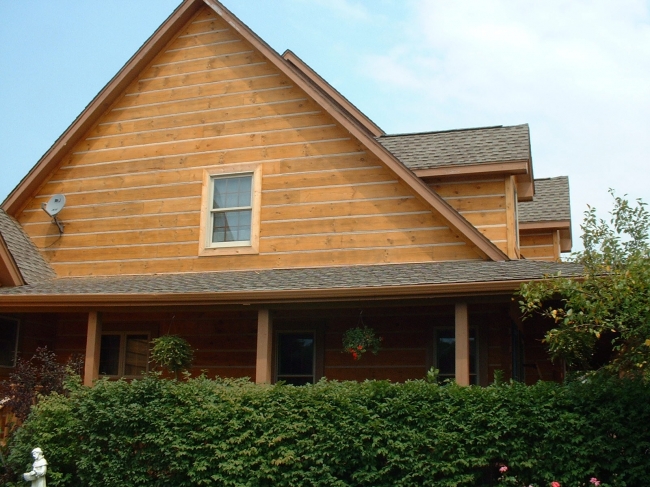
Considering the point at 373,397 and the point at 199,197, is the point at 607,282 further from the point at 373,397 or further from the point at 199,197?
the point at 199,197

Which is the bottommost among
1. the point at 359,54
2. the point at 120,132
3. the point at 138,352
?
the point at 138,352

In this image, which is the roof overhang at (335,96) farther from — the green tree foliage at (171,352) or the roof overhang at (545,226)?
the green tree foliage at (171,352)

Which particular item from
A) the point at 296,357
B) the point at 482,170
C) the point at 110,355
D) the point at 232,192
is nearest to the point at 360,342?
the point at 296,357

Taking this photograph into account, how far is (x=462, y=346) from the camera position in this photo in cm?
1162

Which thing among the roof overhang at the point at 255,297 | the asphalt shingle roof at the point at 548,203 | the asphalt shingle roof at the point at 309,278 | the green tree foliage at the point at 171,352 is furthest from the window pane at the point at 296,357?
the asphalt shingle roof at the point at 548,203

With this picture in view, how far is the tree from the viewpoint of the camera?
889 cm

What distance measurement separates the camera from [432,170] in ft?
47.6

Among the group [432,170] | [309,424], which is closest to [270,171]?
[432,170]

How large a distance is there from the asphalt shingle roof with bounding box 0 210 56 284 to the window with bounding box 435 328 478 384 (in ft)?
25.2

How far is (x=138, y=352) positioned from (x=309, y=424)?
6195 mm

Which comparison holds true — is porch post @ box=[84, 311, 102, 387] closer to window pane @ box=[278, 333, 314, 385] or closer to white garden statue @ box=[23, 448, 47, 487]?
white garden statue @ box=[23, 448, 47, 487]

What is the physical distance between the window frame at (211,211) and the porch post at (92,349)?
2.29 m

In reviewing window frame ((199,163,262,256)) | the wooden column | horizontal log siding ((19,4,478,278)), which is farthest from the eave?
the wooden column

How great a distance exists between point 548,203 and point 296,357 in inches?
365
